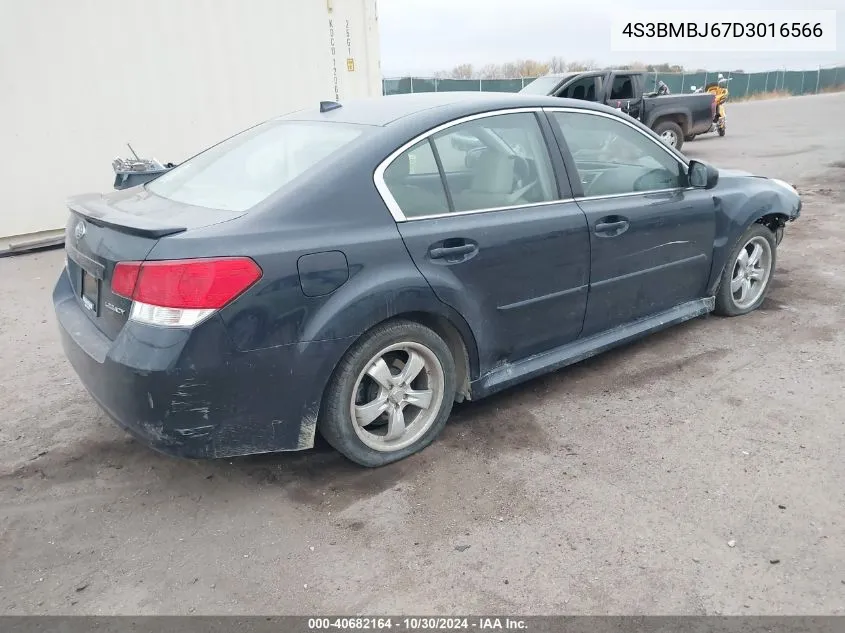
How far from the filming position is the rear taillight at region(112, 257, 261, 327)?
2504mm

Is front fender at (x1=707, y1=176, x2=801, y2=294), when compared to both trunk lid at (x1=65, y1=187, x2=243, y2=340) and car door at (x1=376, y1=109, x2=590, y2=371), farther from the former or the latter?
trunk lid at (x1=65, y1=187, x2=243, y2=340)

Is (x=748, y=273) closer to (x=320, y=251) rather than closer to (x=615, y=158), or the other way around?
(x=615, y=158)

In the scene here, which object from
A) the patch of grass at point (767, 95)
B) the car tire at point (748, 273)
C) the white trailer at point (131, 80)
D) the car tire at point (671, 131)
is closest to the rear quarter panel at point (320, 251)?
the car tire at point (748, 273)

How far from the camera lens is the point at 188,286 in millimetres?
2504

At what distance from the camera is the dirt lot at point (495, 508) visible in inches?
94.0

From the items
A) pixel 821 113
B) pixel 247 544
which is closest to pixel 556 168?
pixel 247 544

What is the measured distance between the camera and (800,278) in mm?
5852

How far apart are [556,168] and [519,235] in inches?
20.9

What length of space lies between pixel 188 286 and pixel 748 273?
4026 millimetres

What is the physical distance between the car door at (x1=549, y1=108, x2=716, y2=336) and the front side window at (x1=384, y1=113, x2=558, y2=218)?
0.21 m

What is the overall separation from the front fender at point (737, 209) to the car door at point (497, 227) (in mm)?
1348

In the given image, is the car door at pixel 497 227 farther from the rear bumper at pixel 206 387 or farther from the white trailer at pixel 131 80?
the white trailer at pixel 131 80

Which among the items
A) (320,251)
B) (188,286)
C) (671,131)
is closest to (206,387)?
(188,286)

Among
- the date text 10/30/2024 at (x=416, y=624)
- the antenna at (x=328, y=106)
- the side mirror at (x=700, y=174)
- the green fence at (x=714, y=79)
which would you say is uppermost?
the green fence at (x=714, y=79)
